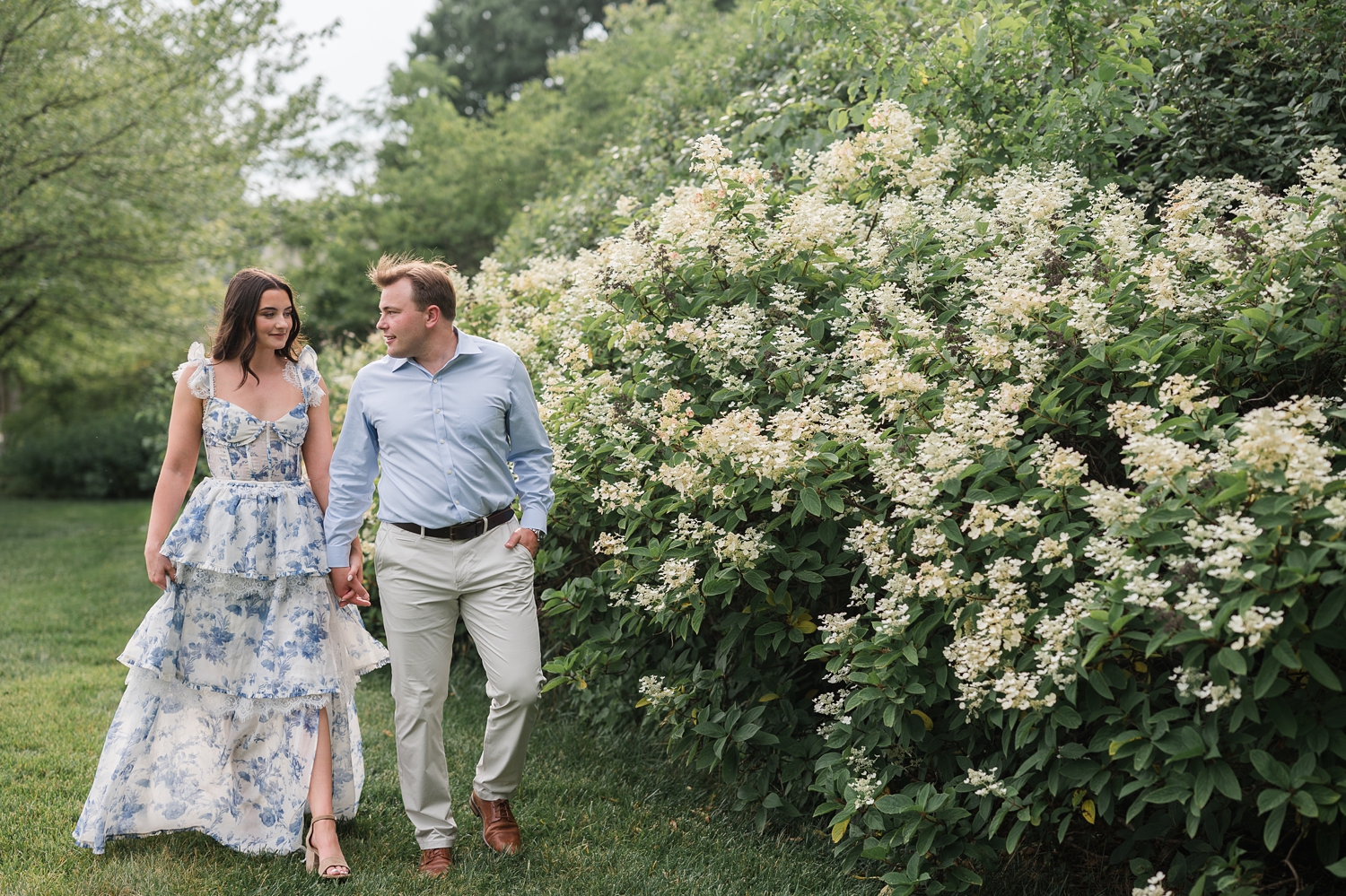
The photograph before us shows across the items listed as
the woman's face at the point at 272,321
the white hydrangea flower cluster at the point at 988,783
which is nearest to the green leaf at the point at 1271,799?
the white hydrangea flower cluster at the point at 988,783

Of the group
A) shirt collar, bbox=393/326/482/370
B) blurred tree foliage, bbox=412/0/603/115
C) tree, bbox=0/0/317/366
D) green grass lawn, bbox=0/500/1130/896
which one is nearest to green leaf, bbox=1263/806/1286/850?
green grass lawn, bbox=0/500/1130/896

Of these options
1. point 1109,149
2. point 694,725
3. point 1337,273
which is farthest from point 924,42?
point 694,725

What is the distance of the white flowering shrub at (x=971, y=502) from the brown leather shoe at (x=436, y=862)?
3.14ft

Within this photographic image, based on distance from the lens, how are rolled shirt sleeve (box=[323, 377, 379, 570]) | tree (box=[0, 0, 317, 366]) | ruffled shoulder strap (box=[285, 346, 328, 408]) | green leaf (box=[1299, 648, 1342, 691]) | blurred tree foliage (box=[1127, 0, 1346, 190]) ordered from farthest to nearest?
tree (box=[0, 0, 317, 366]), blurred tree foliage (box=[1127, 0, 1346, 190]), ruffled shoulder strap (box=[285, 346, 328, 408]), rolled shirt sleeve (box=[323, 377, 379, 570]), green leaf (box=[1299, 648, 1342, 691])

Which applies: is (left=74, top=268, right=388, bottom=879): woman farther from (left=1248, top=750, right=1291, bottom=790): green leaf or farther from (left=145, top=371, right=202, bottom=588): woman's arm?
(left=1248, top=750, right=1291, bottom=790): green leaf

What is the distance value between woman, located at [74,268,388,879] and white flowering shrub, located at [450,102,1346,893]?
1071 mm

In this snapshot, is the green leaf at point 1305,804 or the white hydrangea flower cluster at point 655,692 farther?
the white hydrangea flower cluster at point 655,692

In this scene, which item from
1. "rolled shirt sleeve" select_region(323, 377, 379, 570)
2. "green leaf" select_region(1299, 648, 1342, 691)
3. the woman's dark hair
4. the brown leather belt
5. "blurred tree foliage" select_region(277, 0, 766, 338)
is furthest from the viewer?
"blurred tree foliage" select_region(277, 0, 766, 338)

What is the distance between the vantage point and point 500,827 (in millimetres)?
3869

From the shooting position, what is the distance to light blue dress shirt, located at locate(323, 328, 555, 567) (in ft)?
12.0

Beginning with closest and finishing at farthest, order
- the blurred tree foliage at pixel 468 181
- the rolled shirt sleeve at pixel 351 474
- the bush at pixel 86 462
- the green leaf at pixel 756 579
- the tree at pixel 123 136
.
Answer: the green leaf at pixel 756 579 → the rolled shirt sleeve at pixel 351 474 → the tree at pixel 123 136 → the blurred tree foliage at pixel 468 181 → the bush at pixel 86 462

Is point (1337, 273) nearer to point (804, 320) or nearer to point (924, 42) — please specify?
point (804, 320)

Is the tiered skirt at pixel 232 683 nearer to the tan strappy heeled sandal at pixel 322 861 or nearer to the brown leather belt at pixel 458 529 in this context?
the tan strappy heeled sandal at pixel 322 861

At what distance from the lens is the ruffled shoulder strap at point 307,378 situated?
4020 millimetres
